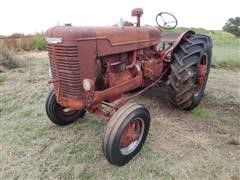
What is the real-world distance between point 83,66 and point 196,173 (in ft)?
5.21

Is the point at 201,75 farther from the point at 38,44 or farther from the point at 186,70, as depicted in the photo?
the point at 38,44

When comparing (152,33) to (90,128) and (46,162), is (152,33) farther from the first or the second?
(46,162)

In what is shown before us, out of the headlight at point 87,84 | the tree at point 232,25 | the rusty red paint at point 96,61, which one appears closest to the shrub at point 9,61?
the rusty red paint at point 96,61

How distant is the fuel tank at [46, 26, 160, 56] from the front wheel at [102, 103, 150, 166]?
2.22 feet

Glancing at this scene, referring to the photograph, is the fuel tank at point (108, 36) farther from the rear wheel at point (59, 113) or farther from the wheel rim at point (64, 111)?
the wheel rim at point (64, 111)

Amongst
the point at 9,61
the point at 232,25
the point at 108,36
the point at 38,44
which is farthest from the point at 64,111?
the point at 232,25

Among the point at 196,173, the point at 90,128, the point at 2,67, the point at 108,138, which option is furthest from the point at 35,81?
the point at 196,173

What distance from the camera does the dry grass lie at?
2.64 metres

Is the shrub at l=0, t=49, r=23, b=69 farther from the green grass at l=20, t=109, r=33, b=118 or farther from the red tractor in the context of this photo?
the red tractor

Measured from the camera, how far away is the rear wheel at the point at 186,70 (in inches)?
140

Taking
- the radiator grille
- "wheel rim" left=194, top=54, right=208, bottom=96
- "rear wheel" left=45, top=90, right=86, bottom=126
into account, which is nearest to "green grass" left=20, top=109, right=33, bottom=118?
"rear wheel" left=45, top=90, right=86, bottom=126

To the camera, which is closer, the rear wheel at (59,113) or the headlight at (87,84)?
the headlight at (87,84)

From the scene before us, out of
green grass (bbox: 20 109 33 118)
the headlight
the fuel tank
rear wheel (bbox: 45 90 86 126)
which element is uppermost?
the fuel tank

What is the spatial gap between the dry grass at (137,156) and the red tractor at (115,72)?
0.21 meters
